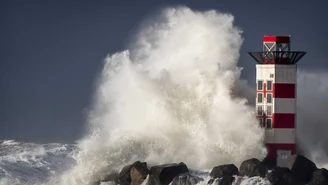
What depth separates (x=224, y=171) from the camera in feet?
170

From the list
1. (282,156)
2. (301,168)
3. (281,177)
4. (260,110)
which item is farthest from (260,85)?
(281,177)

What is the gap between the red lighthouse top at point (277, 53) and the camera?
54.0 meters

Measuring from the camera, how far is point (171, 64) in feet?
188

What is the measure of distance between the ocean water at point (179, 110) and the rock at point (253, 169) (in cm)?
29

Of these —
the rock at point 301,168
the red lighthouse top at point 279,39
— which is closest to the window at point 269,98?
the red lighthouse top at point 279,39

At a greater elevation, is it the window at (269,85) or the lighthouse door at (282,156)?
the window at (269,85)

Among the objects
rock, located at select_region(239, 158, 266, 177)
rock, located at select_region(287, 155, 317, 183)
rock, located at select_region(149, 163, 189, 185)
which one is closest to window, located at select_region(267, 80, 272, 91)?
rock, located at select_region(287, 155, 317, 183)

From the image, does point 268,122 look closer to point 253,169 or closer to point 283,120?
point 283,120

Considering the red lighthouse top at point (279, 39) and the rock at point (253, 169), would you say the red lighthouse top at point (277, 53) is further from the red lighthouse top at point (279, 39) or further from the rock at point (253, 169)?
the rock at point (253, 169)

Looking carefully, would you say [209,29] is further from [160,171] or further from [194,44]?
[160,171]

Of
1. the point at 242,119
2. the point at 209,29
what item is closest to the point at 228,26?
the point at 209,29

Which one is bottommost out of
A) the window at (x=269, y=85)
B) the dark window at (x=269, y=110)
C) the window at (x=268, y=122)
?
the window at (x=268, y=122)

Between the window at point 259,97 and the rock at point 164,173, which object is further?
the window at point 259,97

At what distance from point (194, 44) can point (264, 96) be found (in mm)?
4488
